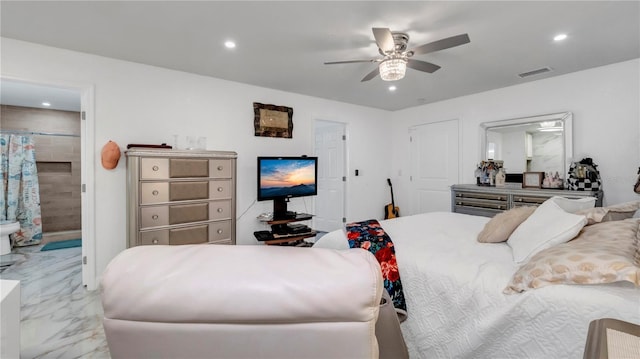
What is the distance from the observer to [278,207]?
4020 mm

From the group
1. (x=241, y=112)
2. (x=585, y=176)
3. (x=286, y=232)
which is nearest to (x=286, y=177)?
(x=286, y=232)

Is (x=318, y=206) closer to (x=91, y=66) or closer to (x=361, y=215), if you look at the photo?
(x=361, y=215)

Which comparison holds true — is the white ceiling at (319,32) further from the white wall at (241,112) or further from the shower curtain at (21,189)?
the shower curtain at (21,189)

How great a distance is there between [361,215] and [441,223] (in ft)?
9.56

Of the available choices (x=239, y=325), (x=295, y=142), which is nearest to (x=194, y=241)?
(x=295, y=142)

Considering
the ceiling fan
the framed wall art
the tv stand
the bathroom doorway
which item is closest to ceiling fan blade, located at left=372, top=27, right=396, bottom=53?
the ceiling fan

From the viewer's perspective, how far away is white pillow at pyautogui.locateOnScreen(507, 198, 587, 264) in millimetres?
1559

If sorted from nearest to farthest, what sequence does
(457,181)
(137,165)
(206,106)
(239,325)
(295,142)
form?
(239,325) → (137,165) → (206,106) → (295,142) → (457,181)

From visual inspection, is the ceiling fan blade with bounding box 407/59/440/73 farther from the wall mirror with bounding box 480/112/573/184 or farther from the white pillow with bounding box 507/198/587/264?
the wall mirror with bounding box 480/112/573/184

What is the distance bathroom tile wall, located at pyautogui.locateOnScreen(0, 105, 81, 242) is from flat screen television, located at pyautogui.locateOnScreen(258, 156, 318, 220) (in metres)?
3.79

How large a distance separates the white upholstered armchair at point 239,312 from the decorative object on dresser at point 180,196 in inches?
100

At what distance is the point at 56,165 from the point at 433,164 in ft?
22.2

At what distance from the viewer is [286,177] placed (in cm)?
405

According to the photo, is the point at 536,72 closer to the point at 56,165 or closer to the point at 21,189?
the point at 56,165
